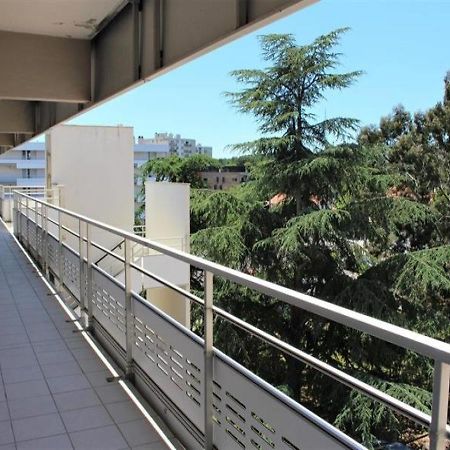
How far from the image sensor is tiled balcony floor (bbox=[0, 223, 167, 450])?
2607mm

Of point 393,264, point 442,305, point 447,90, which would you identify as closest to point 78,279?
point 393,264

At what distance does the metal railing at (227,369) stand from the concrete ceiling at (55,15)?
229 cm

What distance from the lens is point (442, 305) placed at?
43.8 feet

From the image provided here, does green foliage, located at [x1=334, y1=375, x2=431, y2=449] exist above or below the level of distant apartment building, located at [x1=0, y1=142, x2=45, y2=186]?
below

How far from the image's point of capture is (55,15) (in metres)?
4.66

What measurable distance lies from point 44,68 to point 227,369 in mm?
4710

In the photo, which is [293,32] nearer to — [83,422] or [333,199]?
[333,199]

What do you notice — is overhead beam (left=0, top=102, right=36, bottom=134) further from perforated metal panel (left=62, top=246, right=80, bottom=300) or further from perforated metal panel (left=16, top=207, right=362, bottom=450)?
perforated metal panel (left=16, top=207, right=362, bottom=450)

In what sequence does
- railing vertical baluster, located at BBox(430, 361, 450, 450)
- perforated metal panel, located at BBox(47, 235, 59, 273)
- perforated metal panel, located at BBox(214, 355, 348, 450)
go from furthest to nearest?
1. perforated metal panel, located at BBox(47, 235, 59, 273)
2. perforated metal panel, located at BBox(214, 355, 348, 450)
3. railing vertical baluster, located at BBox(430, 361, 450, 450)

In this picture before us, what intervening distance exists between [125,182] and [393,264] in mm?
8799

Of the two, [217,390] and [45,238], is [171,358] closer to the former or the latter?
[217,390]

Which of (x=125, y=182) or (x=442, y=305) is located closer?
(x=442, y=305)

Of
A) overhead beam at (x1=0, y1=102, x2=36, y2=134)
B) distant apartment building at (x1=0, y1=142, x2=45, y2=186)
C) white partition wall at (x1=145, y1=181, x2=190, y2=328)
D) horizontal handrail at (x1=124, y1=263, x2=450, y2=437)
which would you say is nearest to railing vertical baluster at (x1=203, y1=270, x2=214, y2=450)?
horizontal handrail at (x1=124, y1=263, x2=450, y2=437)

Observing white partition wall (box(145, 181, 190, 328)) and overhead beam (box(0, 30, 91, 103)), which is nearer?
overhead beam (box(0, 30, 91, 103))
